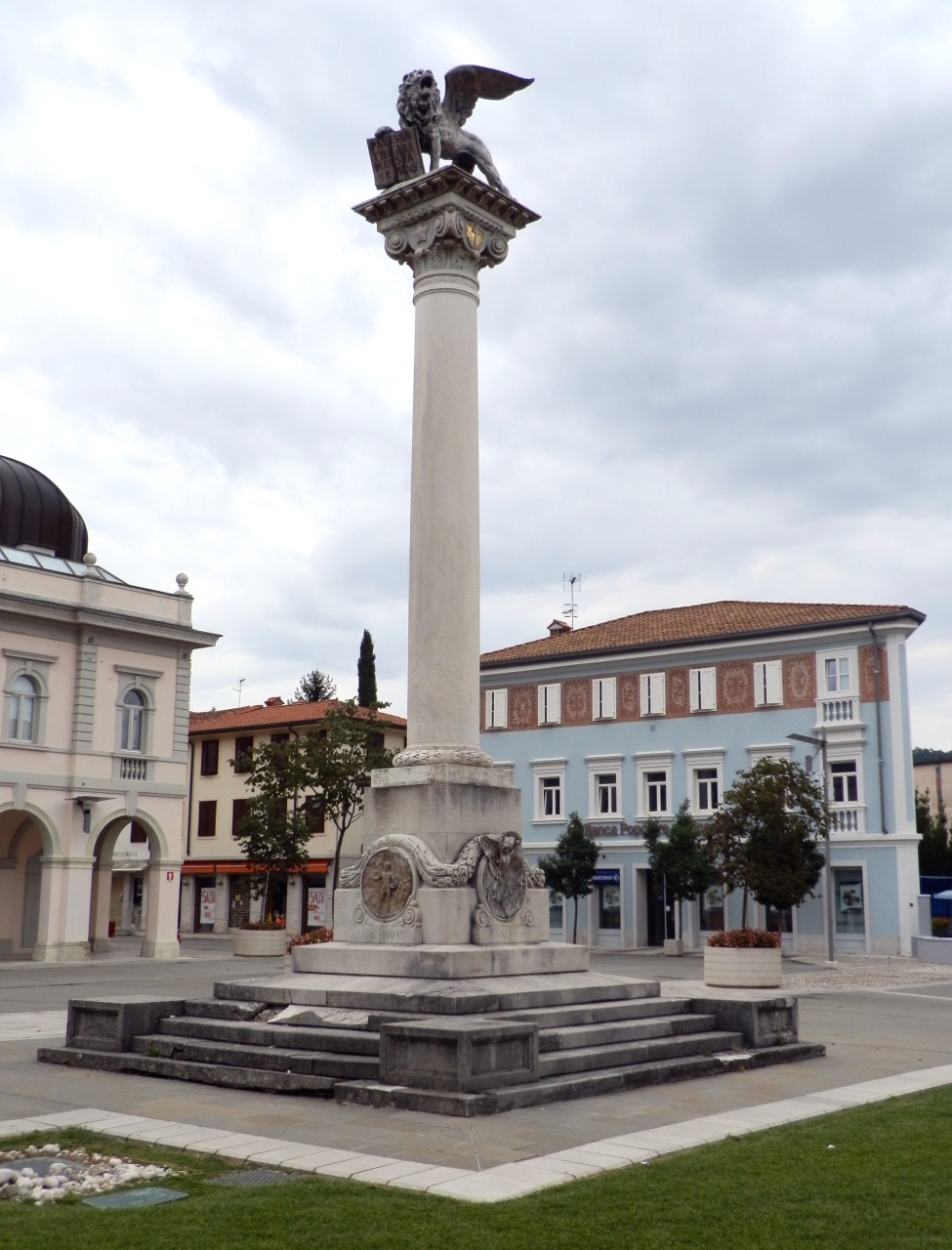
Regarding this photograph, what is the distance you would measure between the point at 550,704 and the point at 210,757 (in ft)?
61.1

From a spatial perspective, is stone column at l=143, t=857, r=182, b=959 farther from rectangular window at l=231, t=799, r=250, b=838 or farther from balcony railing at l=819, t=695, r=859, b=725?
balcony railing at l=819, t=695, r=859, b=725

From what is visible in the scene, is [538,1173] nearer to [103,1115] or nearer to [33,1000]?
[103,1115]

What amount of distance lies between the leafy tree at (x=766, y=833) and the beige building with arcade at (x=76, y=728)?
16.5 m

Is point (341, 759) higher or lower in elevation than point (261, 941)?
higher

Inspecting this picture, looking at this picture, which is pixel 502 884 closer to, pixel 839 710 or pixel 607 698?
pixel 839 710

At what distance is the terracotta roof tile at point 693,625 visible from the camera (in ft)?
138

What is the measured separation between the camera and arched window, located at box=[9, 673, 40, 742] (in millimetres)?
34062

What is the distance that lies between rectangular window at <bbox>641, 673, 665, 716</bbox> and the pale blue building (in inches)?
1.9

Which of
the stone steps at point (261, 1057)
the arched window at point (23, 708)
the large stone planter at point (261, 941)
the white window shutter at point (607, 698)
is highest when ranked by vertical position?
the white window shutter at point (607, 698)

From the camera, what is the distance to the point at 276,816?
37250 millimetres

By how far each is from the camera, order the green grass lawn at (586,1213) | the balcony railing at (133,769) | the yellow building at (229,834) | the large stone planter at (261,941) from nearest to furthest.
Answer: the green grass lawn at (586,1213) → the large stone planter at (261,941) → the balcony railing at (133,769) → the yellow building at (229,834)

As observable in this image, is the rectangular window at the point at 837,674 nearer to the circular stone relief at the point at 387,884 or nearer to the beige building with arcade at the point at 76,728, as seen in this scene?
the beige building with arcade at the point at 76,728

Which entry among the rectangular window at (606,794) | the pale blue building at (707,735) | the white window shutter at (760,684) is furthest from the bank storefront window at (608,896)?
the white window shutter at (760,684)

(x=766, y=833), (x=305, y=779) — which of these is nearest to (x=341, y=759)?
(x=305, y=779)
